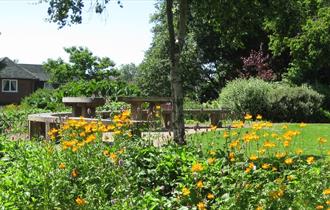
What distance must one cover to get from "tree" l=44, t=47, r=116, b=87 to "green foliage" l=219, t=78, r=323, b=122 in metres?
31.0

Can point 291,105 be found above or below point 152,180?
above

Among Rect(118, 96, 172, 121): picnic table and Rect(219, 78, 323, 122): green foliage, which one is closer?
Rect(118, 96, 172, 121): picnic table

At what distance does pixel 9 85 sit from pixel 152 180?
48.8 meters

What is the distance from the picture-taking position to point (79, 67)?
52344mm

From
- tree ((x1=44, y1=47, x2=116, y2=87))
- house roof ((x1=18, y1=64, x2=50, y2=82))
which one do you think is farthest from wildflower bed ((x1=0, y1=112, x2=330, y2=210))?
house roof ((x1=18, y1=64, x2=50, y2=82))

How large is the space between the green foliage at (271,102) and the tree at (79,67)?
30964 millimetres

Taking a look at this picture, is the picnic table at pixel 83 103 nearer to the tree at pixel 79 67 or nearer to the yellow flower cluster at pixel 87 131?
the yellow flower cluster at pixel 87 131

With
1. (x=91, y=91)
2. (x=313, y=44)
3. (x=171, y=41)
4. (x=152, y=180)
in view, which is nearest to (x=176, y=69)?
(x=171, y=41)

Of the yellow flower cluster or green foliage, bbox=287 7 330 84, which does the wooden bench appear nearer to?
the yellow flower cluster

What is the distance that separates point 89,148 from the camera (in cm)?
538

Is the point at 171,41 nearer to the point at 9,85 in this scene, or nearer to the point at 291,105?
the point at 291,105

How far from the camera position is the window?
167 ft

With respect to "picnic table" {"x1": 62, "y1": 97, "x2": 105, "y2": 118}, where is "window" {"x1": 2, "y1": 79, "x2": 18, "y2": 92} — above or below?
above

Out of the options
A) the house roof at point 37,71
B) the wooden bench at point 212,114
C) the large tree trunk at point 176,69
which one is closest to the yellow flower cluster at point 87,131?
the large tree trunk at point 176,69
